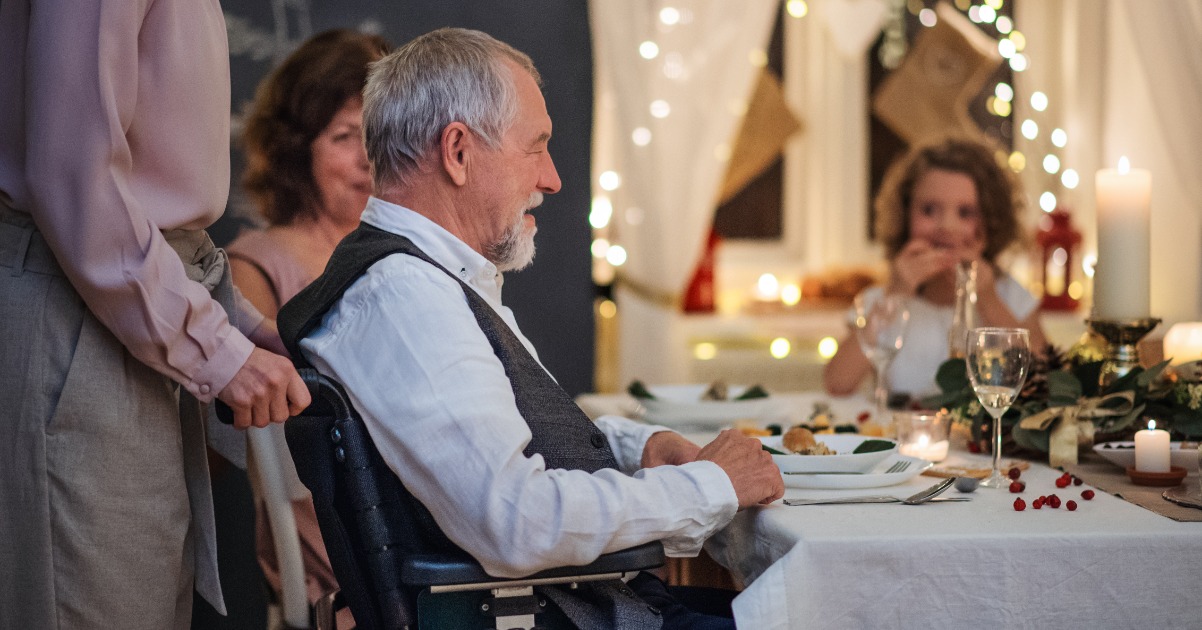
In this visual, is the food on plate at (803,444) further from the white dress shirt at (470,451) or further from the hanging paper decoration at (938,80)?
the hanging paper decoration at (938,80)

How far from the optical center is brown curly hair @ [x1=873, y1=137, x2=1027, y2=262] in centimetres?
312

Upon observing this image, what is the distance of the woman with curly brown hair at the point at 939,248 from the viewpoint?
285 centimetres

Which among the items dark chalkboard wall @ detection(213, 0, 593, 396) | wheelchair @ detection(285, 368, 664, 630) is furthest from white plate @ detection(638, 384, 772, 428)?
dark chalkboard wall @ detection(213, 0, 593, 396)

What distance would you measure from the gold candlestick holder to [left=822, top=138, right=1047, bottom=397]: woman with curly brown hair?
795mm

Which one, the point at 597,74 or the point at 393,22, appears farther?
the point at 597,74

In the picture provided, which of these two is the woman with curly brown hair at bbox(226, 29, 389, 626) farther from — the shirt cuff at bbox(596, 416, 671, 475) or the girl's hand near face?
the girl's hand near face

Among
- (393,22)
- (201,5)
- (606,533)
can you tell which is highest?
(393,22)

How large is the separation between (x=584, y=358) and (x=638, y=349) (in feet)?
1.08

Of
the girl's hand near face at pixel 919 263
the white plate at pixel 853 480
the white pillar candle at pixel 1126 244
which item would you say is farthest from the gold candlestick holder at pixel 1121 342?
the girl's hand near face at pixel 919 263

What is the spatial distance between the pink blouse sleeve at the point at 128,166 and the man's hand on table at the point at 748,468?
0.63 meters

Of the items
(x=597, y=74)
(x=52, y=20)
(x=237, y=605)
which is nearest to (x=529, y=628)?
(x=52, y=20)

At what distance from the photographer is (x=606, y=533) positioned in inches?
51.2

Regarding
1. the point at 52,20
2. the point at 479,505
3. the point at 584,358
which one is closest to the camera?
the point at 479,505

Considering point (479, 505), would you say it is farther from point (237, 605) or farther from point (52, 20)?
point (237, 605)
